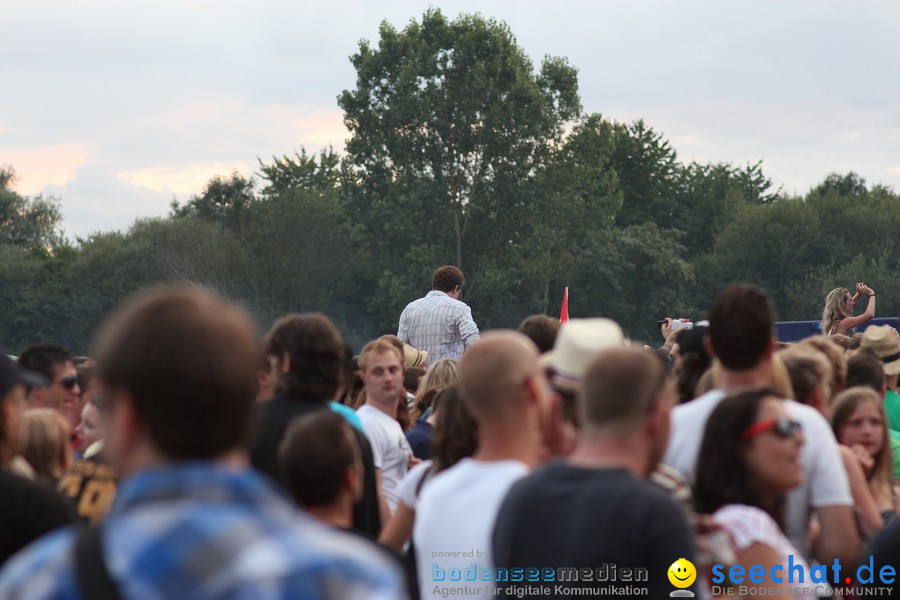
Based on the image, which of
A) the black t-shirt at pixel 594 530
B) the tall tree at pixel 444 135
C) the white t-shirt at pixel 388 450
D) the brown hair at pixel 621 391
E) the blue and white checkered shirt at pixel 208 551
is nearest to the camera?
the blue and white checkered shirt at pixel 208 551

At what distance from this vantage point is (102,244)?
77375mm

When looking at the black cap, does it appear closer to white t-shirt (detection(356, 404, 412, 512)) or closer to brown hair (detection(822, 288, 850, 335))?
white t-shirt (detection(356, 404, 412, 512))

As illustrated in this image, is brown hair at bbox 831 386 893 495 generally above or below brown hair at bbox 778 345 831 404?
below

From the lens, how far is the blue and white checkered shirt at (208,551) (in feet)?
5.18

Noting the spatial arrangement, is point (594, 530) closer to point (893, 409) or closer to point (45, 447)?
point (45, 447)

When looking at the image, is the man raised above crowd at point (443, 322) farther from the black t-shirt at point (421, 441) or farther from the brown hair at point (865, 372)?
the brown hair at point (865, 372)

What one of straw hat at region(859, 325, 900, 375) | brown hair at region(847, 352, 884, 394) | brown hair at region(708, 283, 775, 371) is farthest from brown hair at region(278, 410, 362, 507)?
straw hat at region(859, 325, 900, 375)

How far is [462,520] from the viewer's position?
388 cm

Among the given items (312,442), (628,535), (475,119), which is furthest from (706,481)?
(475,119)

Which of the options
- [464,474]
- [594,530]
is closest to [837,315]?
[464,474]

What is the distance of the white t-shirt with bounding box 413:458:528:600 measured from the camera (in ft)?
12.5

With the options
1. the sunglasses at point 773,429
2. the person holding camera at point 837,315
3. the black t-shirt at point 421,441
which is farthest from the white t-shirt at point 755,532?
the person holding camera at point 837,315

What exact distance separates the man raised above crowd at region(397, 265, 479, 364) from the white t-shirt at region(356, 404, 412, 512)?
4.53 meters

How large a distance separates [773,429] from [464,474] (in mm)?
943
